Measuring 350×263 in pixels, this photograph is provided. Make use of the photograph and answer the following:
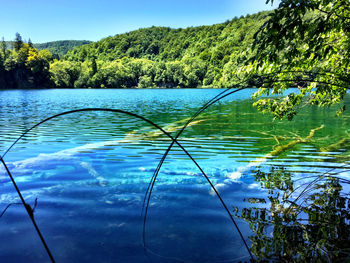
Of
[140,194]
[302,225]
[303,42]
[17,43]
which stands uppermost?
[17,43]

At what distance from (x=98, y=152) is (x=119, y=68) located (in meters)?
136

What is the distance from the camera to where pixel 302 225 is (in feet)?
11.2

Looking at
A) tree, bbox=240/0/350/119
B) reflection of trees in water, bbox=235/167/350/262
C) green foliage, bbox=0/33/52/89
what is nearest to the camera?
reflection of trees in water, bbox=235/167/350/262

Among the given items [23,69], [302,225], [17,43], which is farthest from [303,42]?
[17,43]

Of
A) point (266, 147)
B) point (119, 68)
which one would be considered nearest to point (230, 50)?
point (119, 68)

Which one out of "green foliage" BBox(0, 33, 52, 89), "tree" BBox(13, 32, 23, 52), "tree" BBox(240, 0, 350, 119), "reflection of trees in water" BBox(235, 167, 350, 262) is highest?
"tree" BBox(13, 32, 23, 52)

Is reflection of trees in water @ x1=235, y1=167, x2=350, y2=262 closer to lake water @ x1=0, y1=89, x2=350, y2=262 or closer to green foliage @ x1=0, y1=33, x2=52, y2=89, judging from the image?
lake water @ x1=0, y1=89, x2=350, y2=262

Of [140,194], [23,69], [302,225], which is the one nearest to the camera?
[302,225]

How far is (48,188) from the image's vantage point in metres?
5.43

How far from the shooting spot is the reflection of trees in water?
9.22 feet

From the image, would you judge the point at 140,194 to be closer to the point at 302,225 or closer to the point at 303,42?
the point at 302,225

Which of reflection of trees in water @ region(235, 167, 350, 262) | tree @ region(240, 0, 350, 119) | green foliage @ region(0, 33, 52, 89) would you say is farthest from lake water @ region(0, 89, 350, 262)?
green foliage @ region(0, 33, 52, 89)

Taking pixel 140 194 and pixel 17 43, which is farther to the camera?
pixel 17 43

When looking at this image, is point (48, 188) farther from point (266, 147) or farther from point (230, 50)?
point (230, 50)
